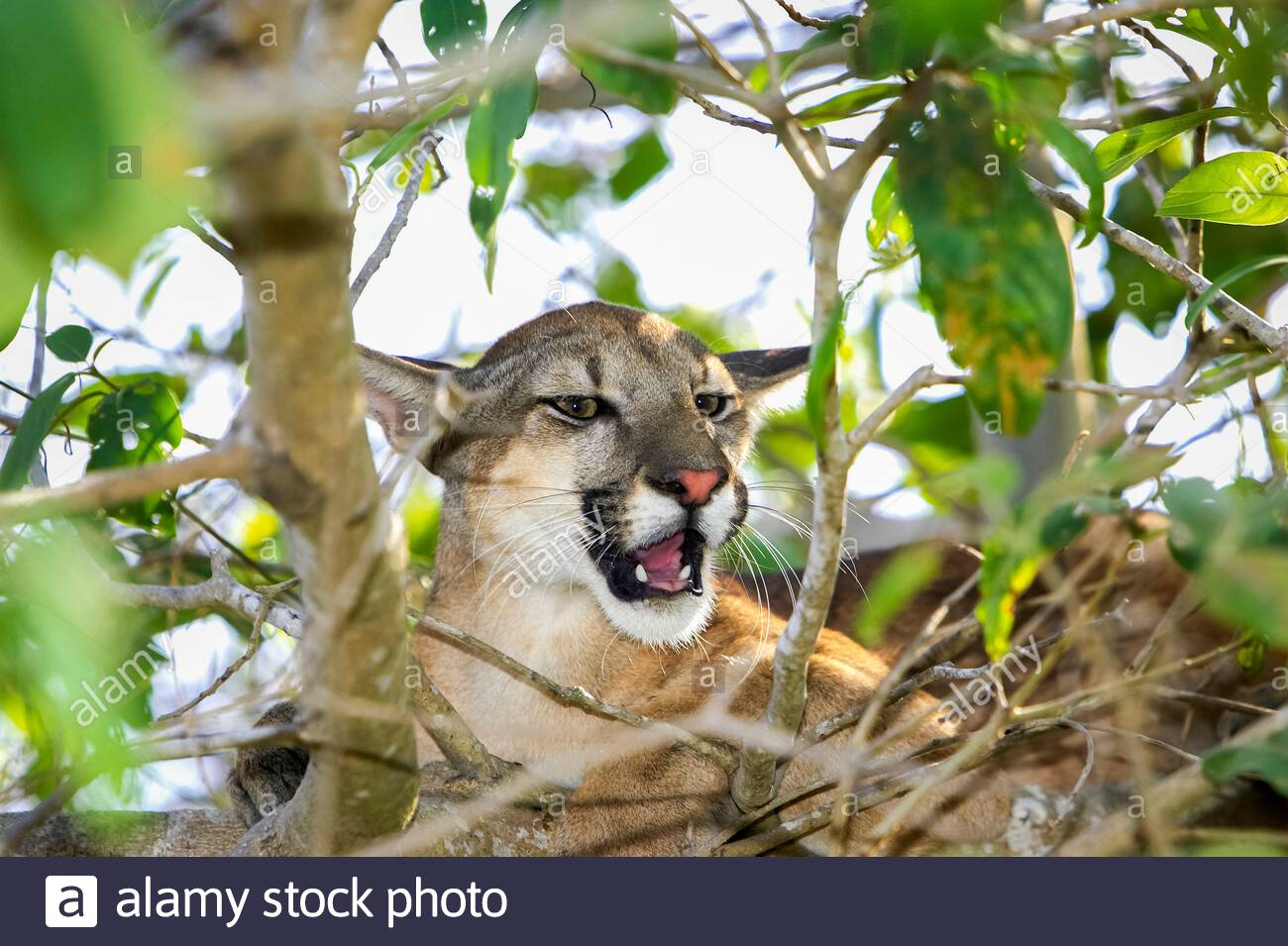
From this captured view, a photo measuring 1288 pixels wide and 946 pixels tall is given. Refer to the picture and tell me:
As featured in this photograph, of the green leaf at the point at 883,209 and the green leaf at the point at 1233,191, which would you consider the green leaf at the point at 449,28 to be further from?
the green leaf at the point at 1233,191

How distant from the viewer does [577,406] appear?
4340 millimetres

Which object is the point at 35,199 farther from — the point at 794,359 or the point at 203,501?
the point at 203,501

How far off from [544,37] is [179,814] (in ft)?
8.96

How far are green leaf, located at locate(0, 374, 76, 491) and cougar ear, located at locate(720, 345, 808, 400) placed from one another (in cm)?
254

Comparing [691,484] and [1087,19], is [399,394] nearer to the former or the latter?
[691,484]

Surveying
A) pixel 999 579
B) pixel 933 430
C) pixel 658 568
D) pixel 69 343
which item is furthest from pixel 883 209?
pixel 933 430

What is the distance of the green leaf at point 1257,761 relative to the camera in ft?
6.97

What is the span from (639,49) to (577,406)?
6.78 ft

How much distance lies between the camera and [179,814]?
378 centimetres

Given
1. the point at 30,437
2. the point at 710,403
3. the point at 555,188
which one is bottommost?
the point at 30,437

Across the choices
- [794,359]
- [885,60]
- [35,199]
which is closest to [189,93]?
[35,199]

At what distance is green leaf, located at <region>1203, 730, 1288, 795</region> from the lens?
83.6 inches

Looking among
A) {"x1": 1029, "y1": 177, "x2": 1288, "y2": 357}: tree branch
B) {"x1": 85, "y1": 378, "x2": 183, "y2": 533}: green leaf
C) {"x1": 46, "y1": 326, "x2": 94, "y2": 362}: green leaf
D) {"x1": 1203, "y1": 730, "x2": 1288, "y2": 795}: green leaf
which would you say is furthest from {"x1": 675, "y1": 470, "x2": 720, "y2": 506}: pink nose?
{"x1": 46, "y1": 326, "x2": 94, "y2": 362}: green leaf

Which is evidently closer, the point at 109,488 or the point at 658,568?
the point at 109,488
